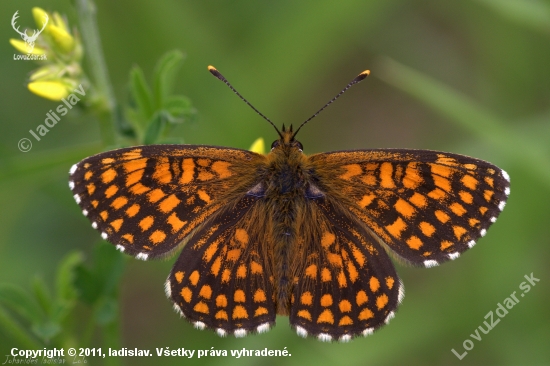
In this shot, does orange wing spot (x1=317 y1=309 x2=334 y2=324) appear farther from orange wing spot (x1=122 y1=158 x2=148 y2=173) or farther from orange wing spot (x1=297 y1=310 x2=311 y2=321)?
orange wing spot (x1=122 y1=158 x2=148 y2=173)

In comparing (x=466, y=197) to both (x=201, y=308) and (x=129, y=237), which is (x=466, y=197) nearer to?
(x=201, y=308)


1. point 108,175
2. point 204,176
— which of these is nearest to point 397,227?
point 204,176

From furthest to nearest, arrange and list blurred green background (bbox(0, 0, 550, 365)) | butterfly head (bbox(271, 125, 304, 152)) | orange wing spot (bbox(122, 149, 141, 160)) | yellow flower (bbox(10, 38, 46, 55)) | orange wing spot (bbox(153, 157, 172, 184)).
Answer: blurred green background (bbox(0, 0, 550, 365))
butterfly head (bbox(271, 125, 304, 152))
yellow flower (bbox(10, 38, 46, 55))
orange wing spot (bbox(153, 157, 172, 184))
orange wing spot (bbox(122, 149, 141, 160))

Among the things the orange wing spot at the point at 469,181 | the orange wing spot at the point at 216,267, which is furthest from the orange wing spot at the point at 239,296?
the orange wing spot at the point at 469,181

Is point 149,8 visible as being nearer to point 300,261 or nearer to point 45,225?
point 45,225

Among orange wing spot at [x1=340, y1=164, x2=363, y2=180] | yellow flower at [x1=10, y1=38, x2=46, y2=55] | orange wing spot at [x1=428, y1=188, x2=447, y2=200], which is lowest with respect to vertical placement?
orange wing spot at [x1=428, y1=188, x2=447, y2=200]

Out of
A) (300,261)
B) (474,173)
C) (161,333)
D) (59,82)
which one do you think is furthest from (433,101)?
(161,333)

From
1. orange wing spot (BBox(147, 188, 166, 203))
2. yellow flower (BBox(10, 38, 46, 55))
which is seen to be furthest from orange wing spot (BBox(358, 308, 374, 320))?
yellow flower (BBox(10, 38, 46, 55))
